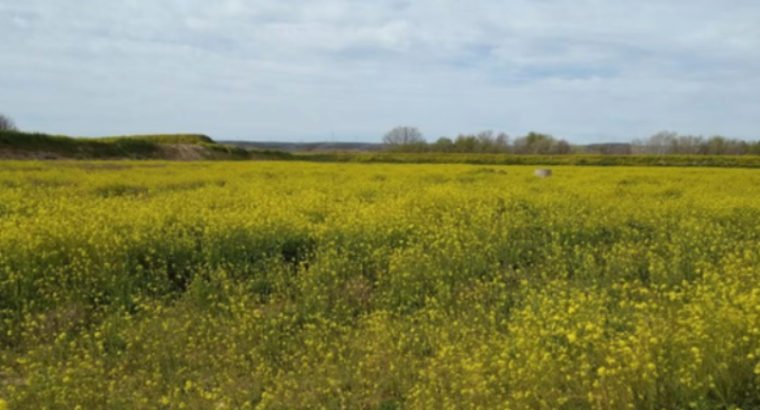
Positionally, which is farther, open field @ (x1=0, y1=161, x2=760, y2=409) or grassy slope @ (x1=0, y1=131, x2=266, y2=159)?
grassy slope @ (x1=0, y1=131, x2=266, y2=159)

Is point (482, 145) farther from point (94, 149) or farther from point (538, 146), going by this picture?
point (94, 149)

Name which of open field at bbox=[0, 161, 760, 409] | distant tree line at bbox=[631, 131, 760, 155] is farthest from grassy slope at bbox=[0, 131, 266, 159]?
distant tree line at bbox=[631, 131, 760, 155]

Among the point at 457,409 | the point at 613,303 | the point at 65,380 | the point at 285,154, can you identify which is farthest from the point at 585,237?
the point at 285,154

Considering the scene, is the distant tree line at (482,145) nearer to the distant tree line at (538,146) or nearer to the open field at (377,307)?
the distant tree line at (538,146)

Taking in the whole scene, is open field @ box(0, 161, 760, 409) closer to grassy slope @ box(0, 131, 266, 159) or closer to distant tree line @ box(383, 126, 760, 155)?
grassy slope @ box(0, 131, 266, 159)

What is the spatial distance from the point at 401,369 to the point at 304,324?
173 centimetres

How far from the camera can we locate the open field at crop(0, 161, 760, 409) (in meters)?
4.82

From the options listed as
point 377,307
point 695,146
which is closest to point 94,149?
point 377,307

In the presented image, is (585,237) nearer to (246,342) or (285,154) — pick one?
(246,342)

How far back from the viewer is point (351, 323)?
279 inches

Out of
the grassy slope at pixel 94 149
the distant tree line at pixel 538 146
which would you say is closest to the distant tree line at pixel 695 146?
the distant tree line at pixel 538 146

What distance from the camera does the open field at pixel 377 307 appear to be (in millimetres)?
4817

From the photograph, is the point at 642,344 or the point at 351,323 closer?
the point at 642,344

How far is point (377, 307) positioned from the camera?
7.61 m
